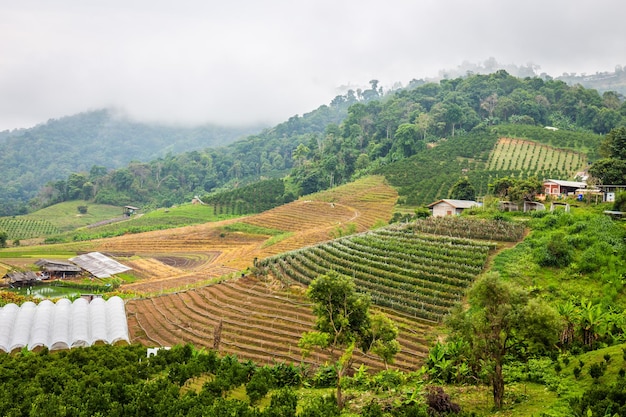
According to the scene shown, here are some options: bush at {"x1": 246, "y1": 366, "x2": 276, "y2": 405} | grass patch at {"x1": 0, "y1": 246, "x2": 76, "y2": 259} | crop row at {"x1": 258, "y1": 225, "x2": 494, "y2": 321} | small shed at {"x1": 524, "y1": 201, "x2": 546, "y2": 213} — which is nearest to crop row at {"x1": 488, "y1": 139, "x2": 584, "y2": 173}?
small shed at {"x1": 524, "y1": 201, "x2": 546, "y2": 213}

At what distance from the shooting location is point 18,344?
2322 centimetres

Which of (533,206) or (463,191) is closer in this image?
(533,206)

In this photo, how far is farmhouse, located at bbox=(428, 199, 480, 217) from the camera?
4194 centimetres

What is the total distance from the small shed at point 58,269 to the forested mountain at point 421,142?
37402 mm

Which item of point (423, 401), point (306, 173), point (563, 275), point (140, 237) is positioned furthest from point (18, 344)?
point (306, 173)

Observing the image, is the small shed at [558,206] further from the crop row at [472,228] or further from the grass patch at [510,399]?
the grass patch at [510,399]

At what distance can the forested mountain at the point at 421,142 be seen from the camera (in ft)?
221

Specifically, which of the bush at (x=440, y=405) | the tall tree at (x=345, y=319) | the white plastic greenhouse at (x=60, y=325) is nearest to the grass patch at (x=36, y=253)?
the white plastic greenhouse at (x=60, y=325)

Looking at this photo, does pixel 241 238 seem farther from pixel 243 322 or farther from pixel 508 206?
pixel 508 206

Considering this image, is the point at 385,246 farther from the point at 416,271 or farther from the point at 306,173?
the point at 306,173

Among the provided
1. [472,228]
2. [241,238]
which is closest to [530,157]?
[472,228]

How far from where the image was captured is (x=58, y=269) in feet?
136

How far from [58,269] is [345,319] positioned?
115 feet

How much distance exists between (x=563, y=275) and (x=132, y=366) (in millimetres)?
21482
